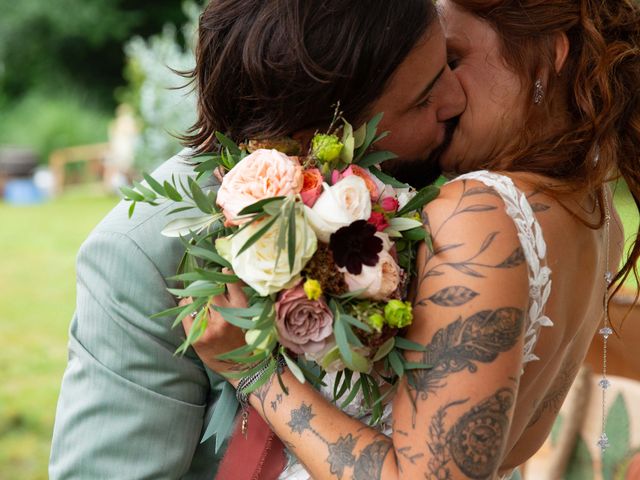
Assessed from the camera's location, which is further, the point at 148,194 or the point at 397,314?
the point at 148,194

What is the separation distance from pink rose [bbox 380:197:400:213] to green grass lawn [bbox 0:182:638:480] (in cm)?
108

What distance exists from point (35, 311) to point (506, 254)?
29.5 feet

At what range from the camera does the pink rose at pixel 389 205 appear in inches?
80.2

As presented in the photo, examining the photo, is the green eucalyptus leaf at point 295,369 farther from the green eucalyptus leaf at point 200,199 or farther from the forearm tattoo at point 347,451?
the green eucalyptus leaf at point 200,199

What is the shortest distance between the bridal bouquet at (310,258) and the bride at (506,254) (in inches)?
2.7

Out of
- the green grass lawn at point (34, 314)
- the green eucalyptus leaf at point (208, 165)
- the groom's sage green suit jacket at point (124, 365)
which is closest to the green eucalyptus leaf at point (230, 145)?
the green eucalyptus leaf at point (208, 165)

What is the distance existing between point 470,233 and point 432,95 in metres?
0.59

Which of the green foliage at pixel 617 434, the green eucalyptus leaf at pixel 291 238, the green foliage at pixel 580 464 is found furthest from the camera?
the green foliage at pixel 580 464

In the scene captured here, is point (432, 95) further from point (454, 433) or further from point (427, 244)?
point (454, 433)

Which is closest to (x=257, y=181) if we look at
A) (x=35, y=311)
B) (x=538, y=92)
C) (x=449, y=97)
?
(x=449, y=97)

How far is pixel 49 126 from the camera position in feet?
61.4

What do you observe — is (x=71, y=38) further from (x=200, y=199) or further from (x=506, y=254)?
(x=506, y=254)

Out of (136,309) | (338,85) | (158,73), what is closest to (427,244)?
(338,85)

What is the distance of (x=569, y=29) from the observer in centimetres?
235
